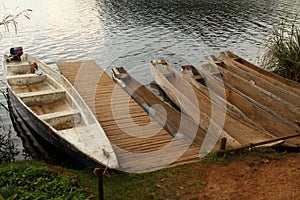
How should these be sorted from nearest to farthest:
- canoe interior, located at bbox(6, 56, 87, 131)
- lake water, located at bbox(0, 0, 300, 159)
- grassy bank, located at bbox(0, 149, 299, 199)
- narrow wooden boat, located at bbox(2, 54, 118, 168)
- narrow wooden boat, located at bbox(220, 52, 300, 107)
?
grassy bank, located at bbox(0, 149, 299, 199)
narrow wooden boat, located at bbox(2, 54, 118, 168)
canoe interior, located at bbox(6, 56, 87, 131)
narrow wooden boat, located at bbox(220, 52, 300, 107)
lake water, located at bbox(0, 0, 300, 159)

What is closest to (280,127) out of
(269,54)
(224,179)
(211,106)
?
(211,106)

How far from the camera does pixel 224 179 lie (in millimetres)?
6340

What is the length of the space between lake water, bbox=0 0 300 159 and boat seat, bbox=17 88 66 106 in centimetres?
399

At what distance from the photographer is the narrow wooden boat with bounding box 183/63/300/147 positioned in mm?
8188

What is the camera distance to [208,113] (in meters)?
9.27

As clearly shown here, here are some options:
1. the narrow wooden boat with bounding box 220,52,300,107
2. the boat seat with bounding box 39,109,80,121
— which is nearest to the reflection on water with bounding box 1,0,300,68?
the narrow wooden boat with bounding box 220,52,300,107

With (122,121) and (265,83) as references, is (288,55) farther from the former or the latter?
(122,121)

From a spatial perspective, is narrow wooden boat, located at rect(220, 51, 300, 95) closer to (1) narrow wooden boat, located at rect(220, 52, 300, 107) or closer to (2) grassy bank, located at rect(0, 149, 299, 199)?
(1) narrow wooden boat, located at rect(220, 52, 300, 107)

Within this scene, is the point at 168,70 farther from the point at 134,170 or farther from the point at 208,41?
the point at 208,41

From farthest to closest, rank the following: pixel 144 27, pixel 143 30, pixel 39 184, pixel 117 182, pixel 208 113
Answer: pixel 144 27, pixel 143 30, pixel 208 113, pixel 117 182, pixel 39 184

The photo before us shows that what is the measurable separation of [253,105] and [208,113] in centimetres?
128

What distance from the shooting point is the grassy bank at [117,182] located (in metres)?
5.70

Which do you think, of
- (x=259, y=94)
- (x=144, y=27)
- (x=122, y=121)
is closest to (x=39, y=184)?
(x=122, y=121)

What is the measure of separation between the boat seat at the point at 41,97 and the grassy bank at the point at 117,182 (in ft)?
11.5
